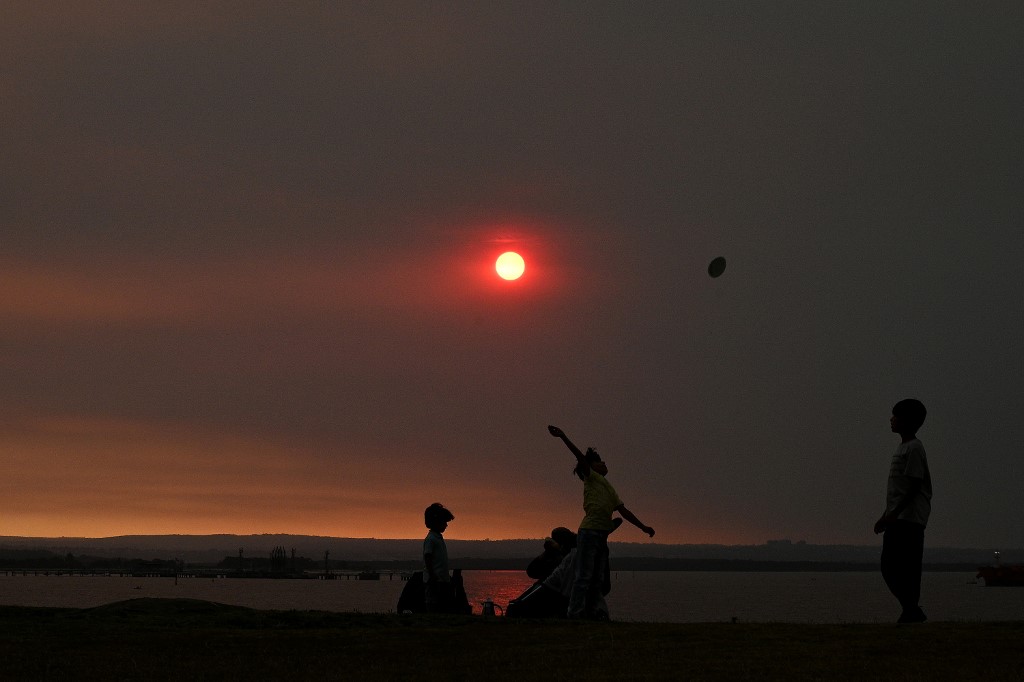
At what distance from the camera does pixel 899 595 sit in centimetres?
1555

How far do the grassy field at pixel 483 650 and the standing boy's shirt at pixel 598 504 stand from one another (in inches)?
76.2

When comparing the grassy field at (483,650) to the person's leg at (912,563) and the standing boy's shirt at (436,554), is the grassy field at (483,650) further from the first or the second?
the standing boy's shirt at (436,554)

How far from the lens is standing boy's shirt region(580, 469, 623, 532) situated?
18.0 meters

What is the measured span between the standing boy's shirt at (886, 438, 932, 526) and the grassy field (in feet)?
4.65

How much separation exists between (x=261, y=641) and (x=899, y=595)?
27.4ft

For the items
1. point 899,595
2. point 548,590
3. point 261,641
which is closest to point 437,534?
point 548,590

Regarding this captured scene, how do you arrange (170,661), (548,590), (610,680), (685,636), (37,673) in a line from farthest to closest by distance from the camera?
(548,590) < (685,636) < (170,661) < (37,673) < (610,680)

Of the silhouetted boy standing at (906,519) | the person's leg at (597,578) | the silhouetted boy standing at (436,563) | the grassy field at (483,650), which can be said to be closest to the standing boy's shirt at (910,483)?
the silhouetted boy standing at (906,519)

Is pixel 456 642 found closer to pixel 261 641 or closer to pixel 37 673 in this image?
pixel 261 641

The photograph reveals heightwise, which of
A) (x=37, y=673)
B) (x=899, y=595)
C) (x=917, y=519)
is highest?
(x=917, y=519)

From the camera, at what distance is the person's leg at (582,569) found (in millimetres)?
18016

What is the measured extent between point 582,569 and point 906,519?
5.04 metres

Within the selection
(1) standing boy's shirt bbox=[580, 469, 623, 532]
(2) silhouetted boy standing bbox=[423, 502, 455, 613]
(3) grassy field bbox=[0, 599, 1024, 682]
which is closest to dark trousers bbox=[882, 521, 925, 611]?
(3) grassy field bbox=[0, 599, 1024, 682]

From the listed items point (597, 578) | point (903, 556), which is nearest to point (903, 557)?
point (903, 556)
